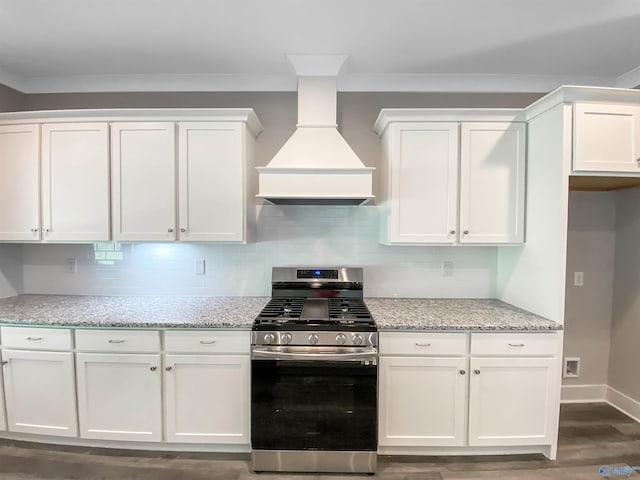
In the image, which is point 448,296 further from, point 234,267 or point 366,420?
point 234,267

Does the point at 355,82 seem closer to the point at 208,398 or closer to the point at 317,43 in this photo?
the point at 317,43

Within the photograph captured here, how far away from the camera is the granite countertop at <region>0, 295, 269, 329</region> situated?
193cm

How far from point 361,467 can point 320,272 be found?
1.31m

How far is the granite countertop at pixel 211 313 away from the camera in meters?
1.92

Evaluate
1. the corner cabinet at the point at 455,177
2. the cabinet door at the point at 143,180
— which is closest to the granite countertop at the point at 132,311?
the cabinet door at the point at 143,180

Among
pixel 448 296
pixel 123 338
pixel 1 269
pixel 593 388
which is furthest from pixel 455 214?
pixel 1 269

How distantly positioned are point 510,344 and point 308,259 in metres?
1.53

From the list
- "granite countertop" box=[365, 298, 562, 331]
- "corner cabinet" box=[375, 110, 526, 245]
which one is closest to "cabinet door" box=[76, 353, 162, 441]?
"granite countertop" box=[365, 298, 562, 331]

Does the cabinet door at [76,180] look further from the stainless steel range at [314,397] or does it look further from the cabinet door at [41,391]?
the stainless steel range at [314,397]

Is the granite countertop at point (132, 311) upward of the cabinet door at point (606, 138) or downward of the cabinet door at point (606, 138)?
downward

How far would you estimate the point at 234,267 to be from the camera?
2582mm

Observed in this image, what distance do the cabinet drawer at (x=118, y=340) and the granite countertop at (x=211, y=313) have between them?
6 centimetres

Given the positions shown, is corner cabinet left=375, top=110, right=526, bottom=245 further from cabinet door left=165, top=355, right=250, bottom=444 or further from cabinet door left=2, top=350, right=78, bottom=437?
cabinet door left=2, top=350, right=78, bottom=437

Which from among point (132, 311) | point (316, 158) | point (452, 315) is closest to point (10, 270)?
point (132, 311)
